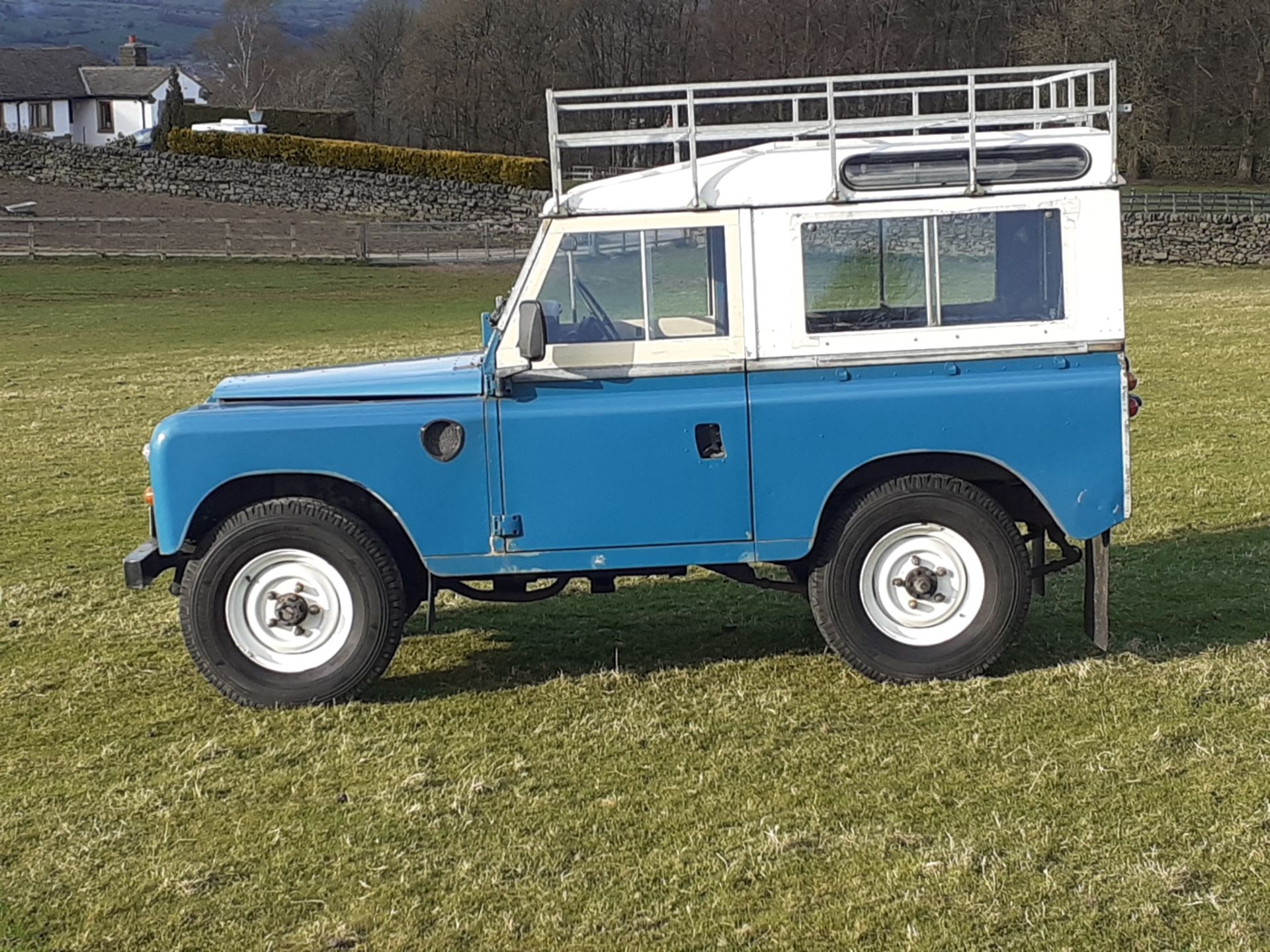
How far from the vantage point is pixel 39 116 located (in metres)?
86.9

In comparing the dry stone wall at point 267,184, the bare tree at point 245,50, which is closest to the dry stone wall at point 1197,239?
the dry stone wall at point 267,184

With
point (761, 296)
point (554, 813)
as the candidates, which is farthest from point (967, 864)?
point (761, 296)

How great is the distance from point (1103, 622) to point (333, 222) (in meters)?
53.8

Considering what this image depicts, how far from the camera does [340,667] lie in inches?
292

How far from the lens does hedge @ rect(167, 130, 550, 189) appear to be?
213 ft

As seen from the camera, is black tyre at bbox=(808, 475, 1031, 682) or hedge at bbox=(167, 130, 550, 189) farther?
hedge at bbox=(167, 130, 550, 189)

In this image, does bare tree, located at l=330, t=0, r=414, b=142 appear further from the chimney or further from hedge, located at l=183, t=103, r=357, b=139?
hedge, located at l=183, t=103, r=357, b=139

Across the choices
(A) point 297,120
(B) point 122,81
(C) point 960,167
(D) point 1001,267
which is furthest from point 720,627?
(B) point 122,81

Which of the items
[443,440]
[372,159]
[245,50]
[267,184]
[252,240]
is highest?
[245,50]

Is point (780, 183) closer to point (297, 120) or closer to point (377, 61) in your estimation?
point (297, 120)

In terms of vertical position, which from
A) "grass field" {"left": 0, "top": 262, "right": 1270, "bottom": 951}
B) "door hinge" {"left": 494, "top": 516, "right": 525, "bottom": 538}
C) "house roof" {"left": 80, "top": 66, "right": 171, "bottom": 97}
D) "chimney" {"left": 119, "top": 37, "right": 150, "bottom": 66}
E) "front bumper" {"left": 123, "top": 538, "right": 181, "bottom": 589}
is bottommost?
"grass field" {"left": 0, "top": 262, "right": 1270, "bottom": 951}

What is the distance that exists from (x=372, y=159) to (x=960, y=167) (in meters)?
60.4

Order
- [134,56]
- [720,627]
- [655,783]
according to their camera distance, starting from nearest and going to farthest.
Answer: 1. [655,783]
2. [720,627]
3. [134,56]

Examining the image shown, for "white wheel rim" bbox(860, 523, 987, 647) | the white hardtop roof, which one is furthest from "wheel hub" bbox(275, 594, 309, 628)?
"white wheel rim" bbox(860, 523, 987, 647)
